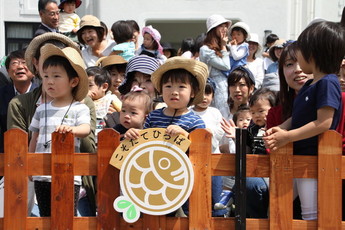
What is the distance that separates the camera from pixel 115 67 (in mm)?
8000

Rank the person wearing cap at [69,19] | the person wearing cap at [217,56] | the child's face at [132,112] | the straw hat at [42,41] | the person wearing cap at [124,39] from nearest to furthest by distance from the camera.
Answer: the child's face at [132,112], the straw hat at [42,41], the person wearing cap at [217,56], the person wearing cap at [124,39], the person wearing cap at [69,19]

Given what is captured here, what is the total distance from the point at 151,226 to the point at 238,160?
2.39 ft

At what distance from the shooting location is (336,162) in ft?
14.5

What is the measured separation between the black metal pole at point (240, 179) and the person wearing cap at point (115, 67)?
3.54 meters

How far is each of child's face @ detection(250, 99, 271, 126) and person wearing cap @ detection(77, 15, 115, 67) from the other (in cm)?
336

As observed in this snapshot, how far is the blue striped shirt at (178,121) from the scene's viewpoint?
505 centimetres

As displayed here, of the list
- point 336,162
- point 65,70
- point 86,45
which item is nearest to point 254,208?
point 336,162

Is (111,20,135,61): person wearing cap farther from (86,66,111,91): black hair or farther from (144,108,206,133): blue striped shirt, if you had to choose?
(144,108,206,133): blue striped shirt

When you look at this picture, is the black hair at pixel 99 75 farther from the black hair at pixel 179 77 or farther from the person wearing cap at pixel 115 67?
the black hair at pixel 179 77

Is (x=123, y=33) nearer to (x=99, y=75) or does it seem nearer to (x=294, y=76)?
(x=99, y=75)

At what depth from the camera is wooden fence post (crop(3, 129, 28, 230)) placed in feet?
14.7

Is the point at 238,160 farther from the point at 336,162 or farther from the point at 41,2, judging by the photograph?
the point at 41,2

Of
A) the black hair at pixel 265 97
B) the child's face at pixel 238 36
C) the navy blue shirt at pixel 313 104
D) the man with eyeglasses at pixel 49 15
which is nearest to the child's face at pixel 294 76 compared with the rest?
the navy blue shirt at pixel 313 104

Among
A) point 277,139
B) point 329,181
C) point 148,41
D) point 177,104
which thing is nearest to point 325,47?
point 277,139
